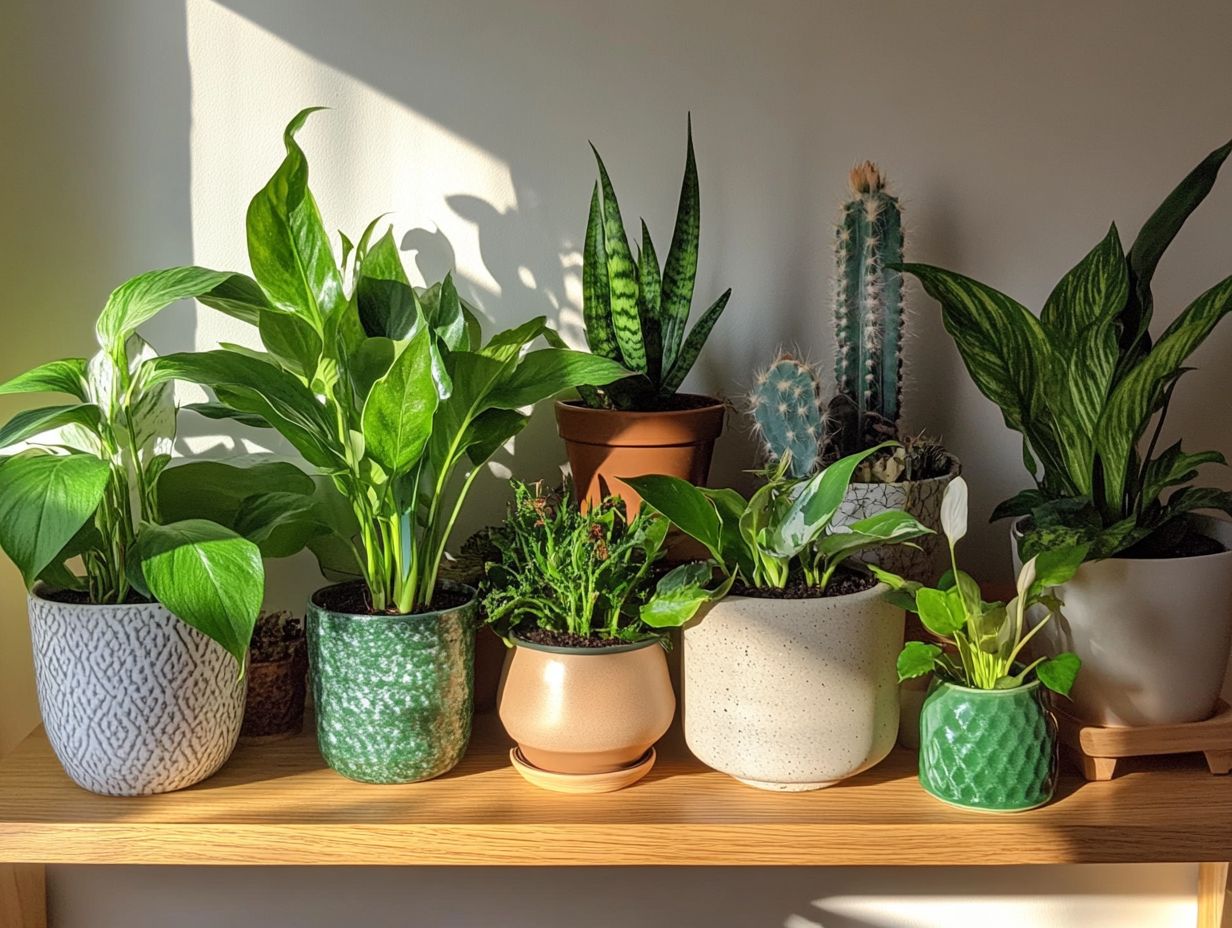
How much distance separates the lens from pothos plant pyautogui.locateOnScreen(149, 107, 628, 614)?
85 centimetres

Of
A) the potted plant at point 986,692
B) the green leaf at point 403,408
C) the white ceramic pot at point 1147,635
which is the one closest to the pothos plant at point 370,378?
the green leaf at point 403,408

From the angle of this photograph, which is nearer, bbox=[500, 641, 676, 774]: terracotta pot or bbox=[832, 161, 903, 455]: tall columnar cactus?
bbox=[500, 641, 676, 774]: terracotta pot

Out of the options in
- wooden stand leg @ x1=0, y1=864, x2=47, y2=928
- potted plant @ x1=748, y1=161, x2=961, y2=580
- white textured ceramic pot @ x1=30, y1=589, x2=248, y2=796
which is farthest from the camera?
wooden stand leg @ x1=0, y1=864, x2=47, y2=928

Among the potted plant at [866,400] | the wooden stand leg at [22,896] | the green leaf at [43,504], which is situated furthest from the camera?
the wooden stand leg at [22,896]

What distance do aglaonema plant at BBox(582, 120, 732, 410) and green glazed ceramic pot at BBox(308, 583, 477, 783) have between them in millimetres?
261

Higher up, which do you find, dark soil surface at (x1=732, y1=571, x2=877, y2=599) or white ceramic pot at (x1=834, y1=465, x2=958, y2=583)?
white ceramic pot at (x1=834, y1=465, x2=958, y2=583)

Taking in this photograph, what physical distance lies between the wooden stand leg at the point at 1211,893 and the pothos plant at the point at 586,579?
0.66 m

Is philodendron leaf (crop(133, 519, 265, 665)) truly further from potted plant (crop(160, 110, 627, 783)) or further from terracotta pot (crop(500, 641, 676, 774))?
terracotta pot (crop(500, 641, 676, 774))

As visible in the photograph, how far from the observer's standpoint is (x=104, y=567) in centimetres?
92

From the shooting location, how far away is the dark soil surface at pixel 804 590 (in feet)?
3.01

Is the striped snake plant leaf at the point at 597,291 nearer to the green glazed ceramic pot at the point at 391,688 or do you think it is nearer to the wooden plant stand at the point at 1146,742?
the green glazed ceramic pot at the point at 391,688

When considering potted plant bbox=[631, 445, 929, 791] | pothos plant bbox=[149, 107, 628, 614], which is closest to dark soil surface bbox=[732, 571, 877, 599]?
potted plant bbox=[631, 445, 929, 791]

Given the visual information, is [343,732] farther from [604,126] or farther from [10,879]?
[604,126]

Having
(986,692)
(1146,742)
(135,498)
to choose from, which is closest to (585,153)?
(135,498)
